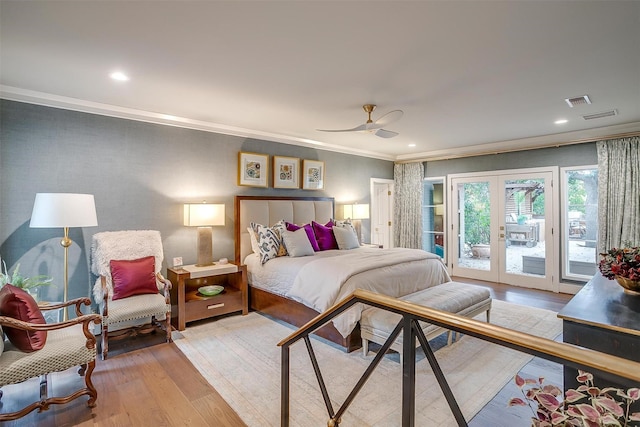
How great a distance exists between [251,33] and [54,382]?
10.3 feet

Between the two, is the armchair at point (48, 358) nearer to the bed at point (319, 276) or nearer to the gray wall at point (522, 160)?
the bed at point (319, 276)

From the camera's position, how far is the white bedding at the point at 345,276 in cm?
316

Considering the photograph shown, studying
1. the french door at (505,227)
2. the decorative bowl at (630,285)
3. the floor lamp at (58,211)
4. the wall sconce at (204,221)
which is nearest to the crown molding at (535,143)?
the french door at (505,227)

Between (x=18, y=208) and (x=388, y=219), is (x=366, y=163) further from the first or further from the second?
(x=18, y=208)

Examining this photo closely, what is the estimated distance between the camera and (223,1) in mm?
1842

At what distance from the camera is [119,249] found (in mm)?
3537

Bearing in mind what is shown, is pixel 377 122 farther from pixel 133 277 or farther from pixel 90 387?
pixel 90 387

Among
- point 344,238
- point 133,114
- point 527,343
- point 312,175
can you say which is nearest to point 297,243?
point 344,238

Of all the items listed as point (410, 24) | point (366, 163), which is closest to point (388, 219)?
point (366, 163)

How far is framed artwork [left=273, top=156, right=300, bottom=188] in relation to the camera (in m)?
5.24

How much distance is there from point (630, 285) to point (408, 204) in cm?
518

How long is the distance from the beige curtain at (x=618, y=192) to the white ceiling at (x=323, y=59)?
31.9 inches

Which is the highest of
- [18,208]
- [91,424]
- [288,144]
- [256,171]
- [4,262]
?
[288,144]

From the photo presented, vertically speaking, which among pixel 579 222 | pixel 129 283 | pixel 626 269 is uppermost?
pixel 579 222
